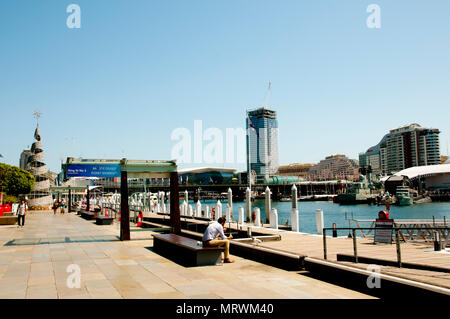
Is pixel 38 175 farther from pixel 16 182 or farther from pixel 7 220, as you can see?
pixel 7 220

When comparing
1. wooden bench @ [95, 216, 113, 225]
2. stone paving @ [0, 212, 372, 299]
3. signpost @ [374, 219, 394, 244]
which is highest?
signpost @ [374, 219, 394, 244]

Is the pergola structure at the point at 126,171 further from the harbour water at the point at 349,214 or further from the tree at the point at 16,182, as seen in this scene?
the tree at the point at 16,182

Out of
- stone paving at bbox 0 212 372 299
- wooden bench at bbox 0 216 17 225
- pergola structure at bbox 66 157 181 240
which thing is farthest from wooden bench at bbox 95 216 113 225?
stone paving at bbox 0 212 372 299

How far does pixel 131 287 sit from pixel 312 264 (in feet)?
14.4

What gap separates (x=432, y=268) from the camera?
26.4 feet

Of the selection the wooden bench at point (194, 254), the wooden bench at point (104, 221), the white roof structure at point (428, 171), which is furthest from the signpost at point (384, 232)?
the white roof structure at point (428, 171)

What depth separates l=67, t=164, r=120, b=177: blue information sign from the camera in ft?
59.1

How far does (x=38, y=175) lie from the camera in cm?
7125

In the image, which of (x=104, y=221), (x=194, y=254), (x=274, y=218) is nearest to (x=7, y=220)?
(x=104, y=221)

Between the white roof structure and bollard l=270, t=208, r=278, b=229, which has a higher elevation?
the white roof structure

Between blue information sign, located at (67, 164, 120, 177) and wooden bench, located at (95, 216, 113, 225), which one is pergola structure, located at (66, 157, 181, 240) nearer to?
blue information sign, located at (67, 164, 120, 177)

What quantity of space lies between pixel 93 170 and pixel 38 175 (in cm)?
6008
